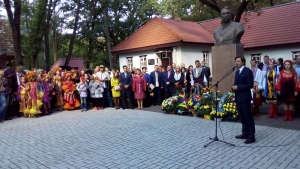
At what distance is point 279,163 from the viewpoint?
4.69 metres

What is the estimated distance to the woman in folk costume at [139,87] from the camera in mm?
11539

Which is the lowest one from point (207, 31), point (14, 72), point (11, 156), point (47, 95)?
point (11, 156)

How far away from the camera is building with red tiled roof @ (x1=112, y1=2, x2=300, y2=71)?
61.4 feet

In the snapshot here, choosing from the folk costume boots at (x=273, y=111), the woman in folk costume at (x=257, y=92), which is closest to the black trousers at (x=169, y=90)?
the woman in folk costume at (x=257, y=92)

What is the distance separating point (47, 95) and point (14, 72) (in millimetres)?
1637

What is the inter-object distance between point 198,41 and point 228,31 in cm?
1088

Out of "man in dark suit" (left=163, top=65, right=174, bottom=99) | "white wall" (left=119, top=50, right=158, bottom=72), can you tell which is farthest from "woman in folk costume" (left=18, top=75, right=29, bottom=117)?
"white wall" (left=119, top=50, right=158, bottom=72)

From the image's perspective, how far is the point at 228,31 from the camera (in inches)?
356

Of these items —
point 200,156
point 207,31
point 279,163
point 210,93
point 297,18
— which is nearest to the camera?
point 279,163

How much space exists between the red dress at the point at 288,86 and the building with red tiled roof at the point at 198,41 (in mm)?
10848

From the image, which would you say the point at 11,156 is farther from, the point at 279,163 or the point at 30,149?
the point at 279,163

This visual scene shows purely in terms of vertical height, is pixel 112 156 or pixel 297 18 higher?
pixel 297 18

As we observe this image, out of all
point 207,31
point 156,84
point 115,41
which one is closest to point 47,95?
point 156,84

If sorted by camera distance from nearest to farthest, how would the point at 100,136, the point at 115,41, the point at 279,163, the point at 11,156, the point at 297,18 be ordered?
the point at 279,163 → the point at 11,156 → the point at 100,136 → the point at 297,18 → the point at 115,41
